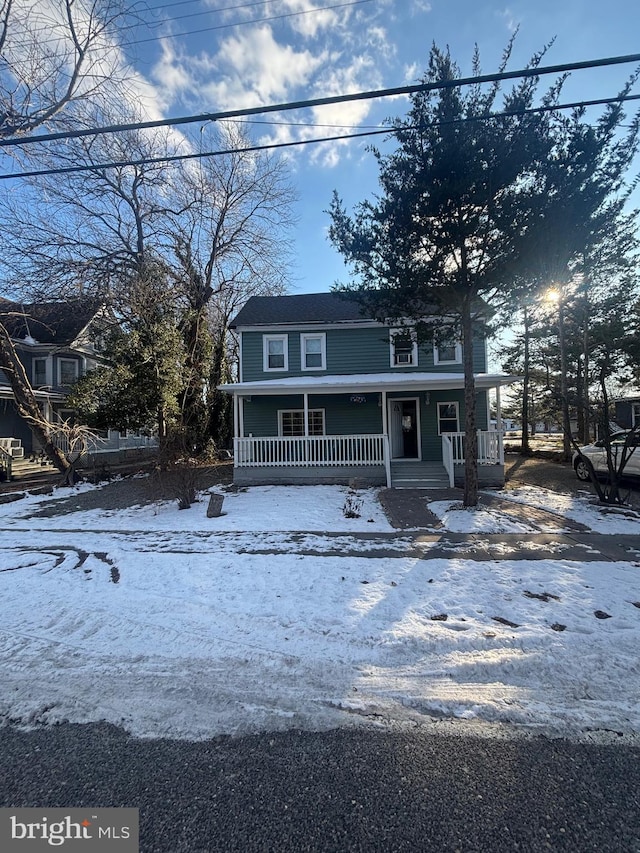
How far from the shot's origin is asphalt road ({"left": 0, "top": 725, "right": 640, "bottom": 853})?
177cm

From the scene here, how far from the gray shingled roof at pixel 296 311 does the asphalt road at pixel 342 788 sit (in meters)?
13.6

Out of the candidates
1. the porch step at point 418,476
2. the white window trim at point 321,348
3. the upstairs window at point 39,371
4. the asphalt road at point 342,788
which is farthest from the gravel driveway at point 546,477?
the upstairs window at point 39,371

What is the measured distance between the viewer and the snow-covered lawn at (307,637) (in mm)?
2664

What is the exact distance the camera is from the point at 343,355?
1542 centimetres

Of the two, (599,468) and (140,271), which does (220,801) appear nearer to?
(599,468)

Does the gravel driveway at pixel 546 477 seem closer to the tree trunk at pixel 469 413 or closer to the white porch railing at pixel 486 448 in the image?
the white porch railing at pixel 486 448

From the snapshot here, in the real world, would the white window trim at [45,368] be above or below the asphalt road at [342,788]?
above

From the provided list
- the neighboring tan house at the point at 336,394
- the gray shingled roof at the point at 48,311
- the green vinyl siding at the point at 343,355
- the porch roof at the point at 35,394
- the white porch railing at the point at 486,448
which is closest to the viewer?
the white porch railing at the point at 486,448

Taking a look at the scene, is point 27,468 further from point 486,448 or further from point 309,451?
point 486,448

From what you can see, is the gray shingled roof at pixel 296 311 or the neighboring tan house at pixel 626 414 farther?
the neighboring tan house at pixel 626 414

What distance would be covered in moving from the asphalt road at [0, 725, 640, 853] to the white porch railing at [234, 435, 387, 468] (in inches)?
401

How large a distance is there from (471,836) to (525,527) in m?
6.28

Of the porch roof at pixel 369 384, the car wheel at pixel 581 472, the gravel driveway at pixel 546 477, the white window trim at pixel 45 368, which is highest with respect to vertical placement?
the white window trim at pixel 45 368

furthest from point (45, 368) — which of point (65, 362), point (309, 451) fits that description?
point (309, 451)
